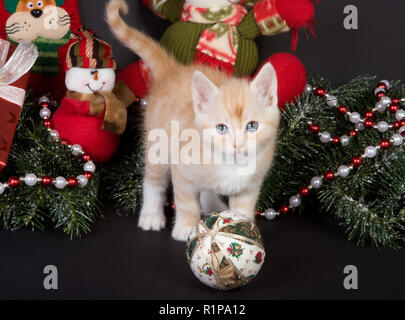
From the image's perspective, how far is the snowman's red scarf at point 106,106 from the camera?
58.5 inches

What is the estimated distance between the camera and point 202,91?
1.25 meters

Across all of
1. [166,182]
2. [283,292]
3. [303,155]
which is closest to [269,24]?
[303,155]

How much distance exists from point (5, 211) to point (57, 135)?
0.23 meters

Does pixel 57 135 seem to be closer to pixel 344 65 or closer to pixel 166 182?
pixel 166 182

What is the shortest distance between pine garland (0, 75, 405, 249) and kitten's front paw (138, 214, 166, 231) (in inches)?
3.9

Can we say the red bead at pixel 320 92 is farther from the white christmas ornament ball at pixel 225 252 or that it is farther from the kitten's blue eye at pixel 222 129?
the white christmas ornament ball at pixel 225 252

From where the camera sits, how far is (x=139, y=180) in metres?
1.62

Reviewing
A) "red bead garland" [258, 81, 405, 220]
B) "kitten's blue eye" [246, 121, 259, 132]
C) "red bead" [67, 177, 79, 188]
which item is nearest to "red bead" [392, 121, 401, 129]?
"red bead garland" [258, 81, 405, 220]

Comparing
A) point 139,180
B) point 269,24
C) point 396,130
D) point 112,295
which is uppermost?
point 269,24

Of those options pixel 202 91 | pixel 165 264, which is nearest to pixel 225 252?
pixel 165 264

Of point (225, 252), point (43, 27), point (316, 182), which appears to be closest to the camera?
point (225, 252)

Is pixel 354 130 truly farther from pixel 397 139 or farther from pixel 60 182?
pixel 60 182

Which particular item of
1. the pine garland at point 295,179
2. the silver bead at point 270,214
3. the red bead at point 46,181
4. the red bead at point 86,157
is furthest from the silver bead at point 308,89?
the red bead at point 46,181

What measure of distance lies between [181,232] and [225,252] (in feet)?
1.02
